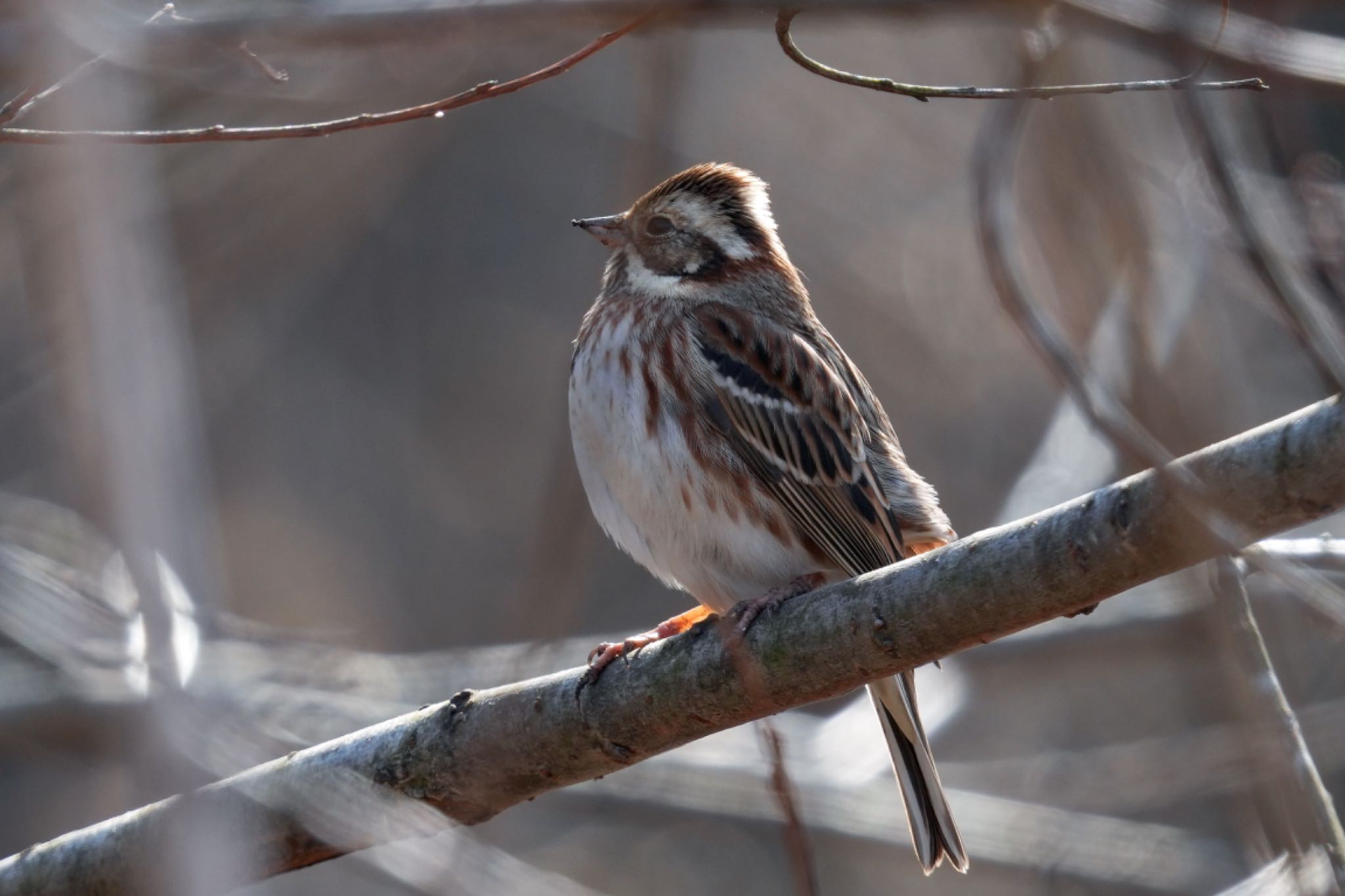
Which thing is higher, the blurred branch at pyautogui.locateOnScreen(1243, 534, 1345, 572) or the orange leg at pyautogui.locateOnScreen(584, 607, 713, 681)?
the orange leg at pyautogui.locateOnScreen(584, 607, 713, 681)

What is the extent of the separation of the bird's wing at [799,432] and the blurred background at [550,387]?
2.43 feet

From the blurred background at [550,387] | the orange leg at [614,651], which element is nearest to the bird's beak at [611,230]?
the blurred background at [550,387]

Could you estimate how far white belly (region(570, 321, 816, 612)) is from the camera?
4.15m

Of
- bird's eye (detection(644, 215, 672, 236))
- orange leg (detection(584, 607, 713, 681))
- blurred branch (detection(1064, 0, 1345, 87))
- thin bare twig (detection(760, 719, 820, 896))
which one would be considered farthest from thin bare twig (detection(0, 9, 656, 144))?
bird's eye (detection(644, 215, 672, 236))

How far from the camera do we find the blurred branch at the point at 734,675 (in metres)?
2.35

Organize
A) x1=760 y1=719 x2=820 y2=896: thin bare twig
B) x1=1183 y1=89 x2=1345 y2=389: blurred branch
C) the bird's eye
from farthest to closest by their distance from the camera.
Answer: the bird's eye → x1=760 y1=719 x2=820 y2=896: thin bare twig → x1=1183 y1=89 x2=1345 y2=389: blurred branch

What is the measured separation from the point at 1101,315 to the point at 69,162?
2.53m

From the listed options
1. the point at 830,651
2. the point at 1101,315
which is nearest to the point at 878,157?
the point at 1101,315

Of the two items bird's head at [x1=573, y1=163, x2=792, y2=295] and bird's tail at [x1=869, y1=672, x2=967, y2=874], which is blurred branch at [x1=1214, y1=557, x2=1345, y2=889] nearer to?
bird's tail at [x1=869, y1=672, x2=967, y2=874]

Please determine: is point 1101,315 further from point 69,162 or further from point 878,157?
point 878,157

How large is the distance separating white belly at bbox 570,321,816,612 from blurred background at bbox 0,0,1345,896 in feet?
2.05

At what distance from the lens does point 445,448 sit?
35.0 ft

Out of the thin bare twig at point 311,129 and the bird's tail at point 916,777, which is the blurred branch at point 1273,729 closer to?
the bird's tail at point 916,777

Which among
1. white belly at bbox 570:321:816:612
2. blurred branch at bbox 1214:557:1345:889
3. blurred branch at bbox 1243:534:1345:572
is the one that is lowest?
blurred branch at bbox 1214:557:1345:889
